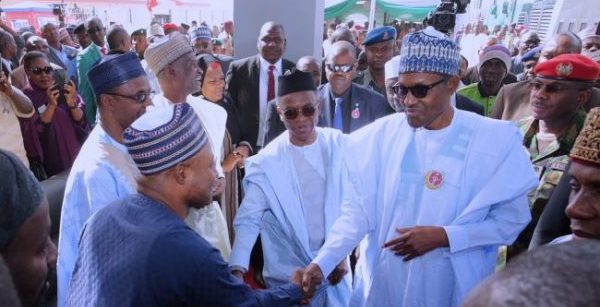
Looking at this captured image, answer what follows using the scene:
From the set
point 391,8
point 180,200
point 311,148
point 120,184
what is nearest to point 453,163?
point 311,148

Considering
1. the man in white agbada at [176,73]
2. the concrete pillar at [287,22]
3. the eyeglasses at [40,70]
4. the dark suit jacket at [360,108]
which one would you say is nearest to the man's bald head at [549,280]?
the man in white agbada at [176,73]

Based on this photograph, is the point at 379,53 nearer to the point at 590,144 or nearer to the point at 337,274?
the point at 337,274

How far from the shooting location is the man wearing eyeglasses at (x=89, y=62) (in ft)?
18.0

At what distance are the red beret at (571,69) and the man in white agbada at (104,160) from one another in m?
2.52

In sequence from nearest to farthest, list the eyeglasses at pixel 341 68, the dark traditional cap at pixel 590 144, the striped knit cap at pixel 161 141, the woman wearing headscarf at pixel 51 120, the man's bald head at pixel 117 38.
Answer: the dark traditional cap at pixel 590 144
the striped knit cap at pixel 161 141
the eyeglasses at pixel 341 68
the woman wearing headscarf at pixel 51 120
the man's bald head at pixel 117 38

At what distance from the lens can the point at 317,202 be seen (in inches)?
98.6

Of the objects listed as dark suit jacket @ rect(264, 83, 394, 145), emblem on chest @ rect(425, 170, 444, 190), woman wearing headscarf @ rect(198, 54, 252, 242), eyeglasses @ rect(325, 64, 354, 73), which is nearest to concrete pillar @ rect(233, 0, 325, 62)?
woman wearing headscarf @ rect(198, 54, 252, 242)

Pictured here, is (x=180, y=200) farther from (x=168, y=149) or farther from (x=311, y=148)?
(x=311, y=148)

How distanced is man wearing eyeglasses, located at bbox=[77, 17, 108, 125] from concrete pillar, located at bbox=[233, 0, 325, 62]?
6.19 feet

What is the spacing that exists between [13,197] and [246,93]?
3.70m

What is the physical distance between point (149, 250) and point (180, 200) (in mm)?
299

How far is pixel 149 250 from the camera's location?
1.38 meters

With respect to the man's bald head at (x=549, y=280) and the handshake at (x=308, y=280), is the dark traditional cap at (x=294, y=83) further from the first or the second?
the man's bald head at (x=549, y=280)

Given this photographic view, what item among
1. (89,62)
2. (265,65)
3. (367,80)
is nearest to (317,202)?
(265,65)
